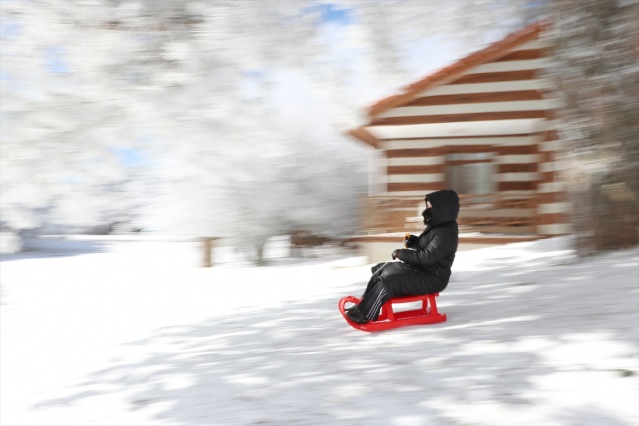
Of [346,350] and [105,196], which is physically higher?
[105,196]

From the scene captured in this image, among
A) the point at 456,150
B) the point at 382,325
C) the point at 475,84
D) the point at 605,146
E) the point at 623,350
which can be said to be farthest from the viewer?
the point at 456,150

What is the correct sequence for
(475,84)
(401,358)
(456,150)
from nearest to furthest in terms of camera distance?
(401,358) < (475,84) < (456,150)

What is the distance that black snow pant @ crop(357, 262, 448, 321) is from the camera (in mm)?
6023

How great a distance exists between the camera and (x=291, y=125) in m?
20.2

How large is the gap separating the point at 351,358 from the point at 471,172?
11001 mm

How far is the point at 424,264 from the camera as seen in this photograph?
5953 millimetres

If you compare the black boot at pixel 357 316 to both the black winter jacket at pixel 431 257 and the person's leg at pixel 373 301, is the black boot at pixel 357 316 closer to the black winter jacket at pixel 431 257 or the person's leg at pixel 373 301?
the person's leg at pixel 373 301

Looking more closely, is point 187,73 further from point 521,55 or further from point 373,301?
point 521,55

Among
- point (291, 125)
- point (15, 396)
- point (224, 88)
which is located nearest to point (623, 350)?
point (224, 88)

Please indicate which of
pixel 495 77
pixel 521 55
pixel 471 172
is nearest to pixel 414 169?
pixel 471 172

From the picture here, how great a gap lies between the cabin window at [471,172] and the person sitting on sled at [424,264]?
960 centimetres

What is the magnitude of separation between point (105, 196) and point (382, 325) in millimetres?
4352

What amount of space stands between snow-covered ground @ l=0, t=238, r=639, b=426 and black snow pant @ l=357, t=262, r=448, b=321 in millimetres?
332

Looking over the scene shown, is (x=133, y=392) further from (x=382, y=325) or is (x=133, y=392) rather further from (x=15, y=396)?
(x=382, y=325)
